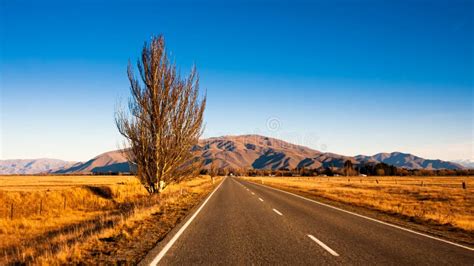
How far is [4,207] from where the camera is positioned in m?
22.6

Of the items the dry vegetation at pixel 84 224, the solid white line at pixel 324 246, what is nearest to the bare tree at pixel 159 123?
the dry vegetation at pixel 84 224

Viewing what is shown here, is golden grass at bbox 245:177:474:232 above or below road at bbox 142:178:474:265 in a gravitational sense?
below

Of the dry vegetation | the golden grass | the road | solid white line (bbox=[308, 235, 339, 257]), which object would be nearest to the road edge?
the road

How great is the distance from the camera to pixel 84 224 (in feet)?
48.6

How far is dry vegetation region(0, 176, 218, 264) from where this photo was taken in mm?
6617

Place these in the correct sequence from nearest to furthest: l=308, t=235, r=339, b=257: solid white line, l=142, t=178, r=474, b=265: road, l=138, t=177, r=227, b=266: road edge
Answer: l=138, t=177, r=227, b=266: road edge → l=142, t=178, r=474, b=265: road → l=308, t=235, r=339, b=257: solid white line

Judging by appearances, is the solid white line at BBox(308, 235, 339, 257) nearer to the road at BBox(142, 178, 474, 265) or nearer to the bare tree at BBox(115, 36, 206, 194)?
the road at BBox(142, 178, 474, 265)

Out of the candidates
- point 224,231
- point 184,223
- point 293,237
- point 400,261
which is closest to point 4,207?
point 184,223

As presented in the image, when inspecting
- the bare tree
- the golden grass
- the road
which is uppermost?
the bare tree

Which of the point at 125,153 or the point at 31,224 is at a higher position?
the point at 125,153

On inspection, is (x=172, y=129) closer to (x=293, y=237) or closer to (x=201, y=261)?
(x=293, y=237)

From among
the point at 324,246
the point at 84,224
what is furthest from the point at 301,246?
the point at 84,224

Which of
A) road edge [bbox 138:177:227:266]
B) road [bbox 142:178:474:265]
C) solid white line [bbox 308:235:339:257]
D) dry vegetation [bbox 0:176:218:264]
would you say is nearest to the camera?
road edge [bbox 138:177:227:266]

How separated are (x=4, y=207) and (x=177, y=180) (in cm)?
1338
